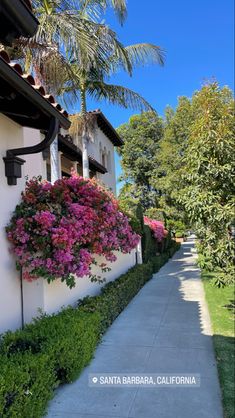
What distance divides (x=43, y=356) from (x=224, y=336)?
158 inches

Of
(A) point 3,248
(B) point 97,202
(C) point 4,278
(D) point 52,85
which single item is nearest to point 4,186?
(A) point 3,248

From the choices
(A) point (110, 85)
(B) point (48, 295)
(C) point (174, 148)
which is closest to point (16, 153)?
(B) point (48, 295)

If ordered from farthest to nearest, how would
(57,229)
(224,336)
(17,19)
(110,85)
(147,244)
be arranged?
1. (147,244)
2. (110,85)
3. (224,336)
4. (57,229)
5. (17,19)

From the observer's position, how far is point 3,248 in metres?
4.58

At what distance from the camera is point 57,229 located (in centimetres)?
473

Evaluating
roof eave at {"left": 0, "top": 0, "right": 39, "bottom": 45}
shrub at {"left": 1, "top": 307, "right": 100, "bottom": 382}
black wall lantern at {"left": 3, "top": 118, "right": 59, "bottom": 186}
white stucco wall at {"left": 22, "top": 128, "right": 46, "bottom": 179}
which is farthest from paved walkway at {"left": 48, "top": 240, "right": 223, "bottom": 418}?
roof eave at {"left": 0, "top": 0, "right": 39, "bottom": 45}

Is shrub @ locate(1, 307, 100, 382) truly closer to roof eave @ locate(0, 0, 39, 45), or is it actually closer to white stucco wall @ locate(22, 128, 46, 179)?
white stucco wall @ locate(22, 128, 46, 179)

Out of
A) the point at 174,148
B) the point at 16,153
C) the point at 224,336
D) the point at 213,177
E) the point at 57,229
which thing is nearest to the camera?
the point at 16,153

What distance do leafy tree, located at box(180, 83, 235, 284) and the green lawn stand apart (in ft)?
3.25

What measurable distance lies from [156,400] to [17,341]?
182 centimetres

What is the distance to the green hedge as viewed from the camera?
3.21 metres

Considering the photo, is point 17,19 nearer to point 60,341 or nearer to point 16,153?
point 16,153

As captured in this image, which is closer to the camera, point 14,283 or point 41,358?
point 41,358

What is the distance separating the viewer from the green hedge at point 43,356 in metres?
3.21
